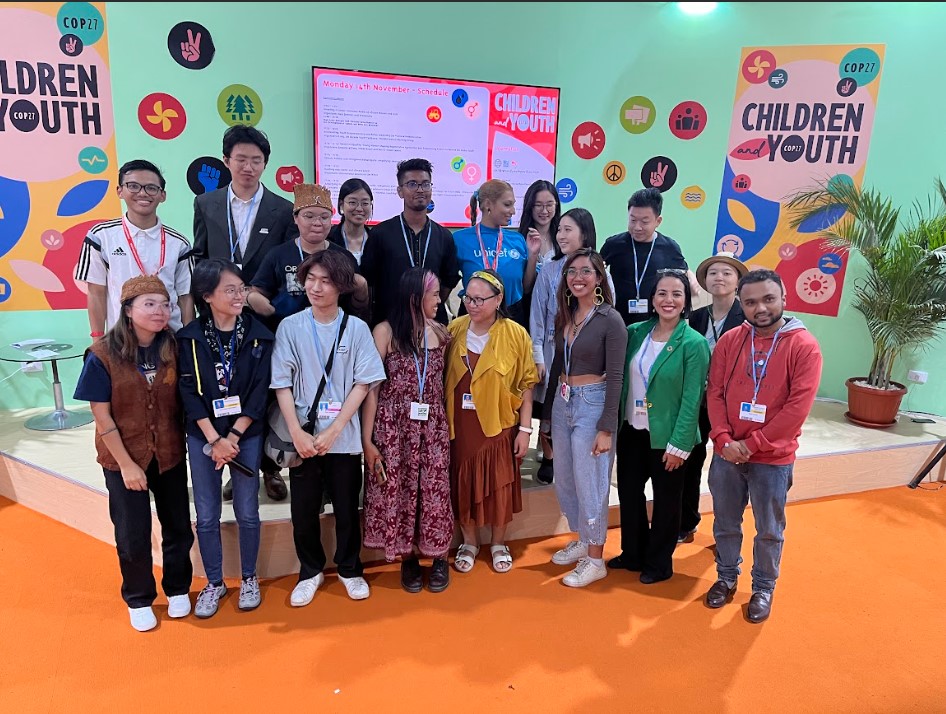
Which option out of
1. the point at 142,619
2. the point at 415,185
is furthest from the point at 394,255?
the point at 142,619

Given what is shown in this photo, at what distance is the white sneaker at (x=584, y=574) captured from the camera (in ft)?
9.96

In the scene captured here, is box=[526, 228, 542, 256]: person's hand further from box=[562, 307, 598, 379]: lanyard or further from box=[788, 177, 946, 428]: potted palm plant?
box=[788, 177, 946, 428]: potted palm plant

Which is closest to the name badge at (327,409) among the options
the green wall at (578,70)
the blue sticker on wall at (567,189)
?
the green wall at (578,70)

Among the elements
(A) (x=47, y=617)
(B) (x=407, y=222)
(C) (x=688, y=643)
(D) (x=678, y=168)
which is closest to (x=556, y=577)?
(C) (x=688, y=643)

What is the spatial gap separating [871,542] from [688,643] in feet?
5.67

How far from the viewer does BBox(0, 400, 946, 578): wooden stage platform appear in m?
3.08

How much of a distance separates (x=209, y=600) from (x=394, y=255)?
1828 mm

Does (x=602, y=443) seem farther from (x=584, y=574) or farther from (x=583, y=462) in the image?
(x=584, y=574)

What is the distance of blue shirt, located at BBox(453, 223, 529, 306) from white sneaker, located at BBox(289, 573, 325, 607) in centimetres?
168

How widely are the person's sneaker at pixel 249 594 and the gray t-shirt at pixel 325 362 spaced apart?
0.75 m

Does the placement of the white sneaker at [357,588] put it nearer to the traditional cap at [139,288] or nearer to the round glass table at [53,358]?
the traditional cap at [139,288]

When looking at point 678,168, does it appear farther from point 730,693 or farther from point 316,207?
point 730,693

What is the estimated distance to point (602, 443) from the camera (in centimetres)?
288

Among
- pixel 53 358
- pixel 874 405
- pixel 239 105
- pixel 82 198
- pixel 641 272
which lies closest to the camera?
pixel 641 272
